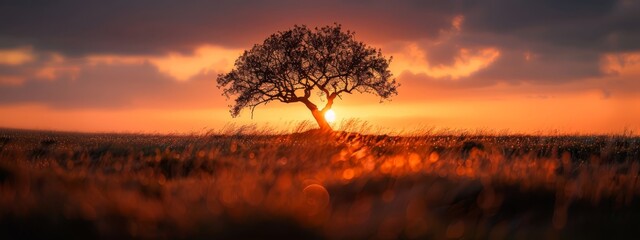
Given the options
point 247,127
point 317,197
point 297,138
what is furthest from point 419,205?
point 247,127

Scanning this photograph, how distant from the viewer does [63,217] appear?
7.49 m

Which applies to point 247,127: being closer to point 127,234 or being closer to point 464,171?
point 464,171

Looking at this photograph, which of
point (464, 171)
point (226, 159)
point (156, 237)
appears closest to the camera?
point (156, 237)

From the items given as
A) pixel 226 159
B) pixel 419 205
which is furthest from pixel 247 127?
pixel 419 205

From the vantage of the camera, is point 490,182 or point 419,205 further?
point 490,182

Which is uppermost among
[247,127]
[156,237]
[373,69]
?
[373,69]

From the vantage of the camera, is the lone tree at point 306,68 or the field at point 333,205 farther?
the lone tree at point 306,68

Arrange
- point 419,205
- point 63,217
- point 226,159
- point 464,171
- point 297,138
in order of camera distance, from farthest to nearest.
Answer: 1. point 297,138
2. point 226,159
3. point 464,171
4. point 419,205
5. point 63,217

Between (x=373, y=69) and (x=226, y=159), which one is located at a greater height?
(x=373, y=69)

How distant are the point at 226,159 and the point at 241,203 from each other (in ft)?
21.4

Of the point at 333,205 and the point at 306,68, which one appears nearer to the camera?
the point at 333,205

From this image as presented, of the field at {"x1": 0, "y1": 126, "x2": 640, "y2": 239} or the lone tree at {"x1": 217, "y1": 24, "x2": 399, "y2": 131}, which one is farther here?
the lone tree at {"x1": 217, "y1": 24, "x2": 399, "y2": 131}

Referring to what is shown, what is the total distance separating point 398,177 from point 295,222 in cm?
300

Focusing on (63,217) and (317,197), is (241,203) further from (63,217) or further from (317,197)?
(63,217)
